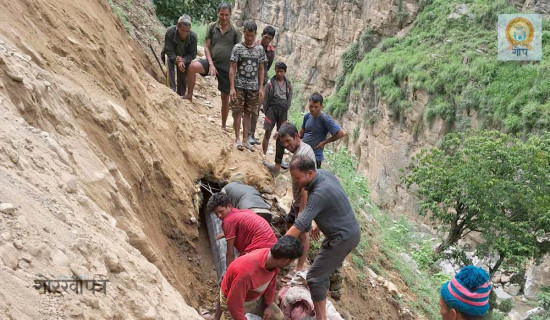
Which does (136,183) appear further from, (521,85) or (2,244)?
(521,85)

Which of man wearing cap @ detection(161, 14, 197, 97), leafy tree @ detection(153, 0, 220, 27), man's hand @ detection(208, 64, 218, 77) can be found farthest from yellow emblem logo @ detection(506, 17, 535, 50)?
man's hand @ detection(208, 64, 218, 77)

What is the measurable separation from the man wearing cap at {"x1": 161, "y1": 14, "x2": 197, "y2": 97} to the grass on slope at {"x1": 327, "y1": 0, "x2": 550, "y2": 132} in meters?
14.2

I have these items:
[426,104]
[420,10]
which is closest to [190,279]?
[426,104]

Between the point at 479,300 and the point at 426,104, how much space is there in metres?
21.0

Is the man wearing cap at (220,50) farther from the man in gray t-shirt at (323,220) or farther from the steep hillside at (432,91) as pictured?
the steep hillside at (432,91)

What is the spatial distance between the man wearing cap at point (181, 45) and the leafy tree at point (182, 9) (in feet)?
17.0

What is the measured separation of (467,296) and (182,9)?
11292mm

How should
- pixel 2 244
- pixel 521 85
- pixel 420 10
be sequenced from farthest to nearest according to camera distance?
pixel 420 10 → pixel 521 85 → pixel 2 244

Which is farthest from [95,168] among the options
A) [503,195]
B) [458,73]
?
[458,73]

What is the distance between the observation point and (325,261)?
14.0 feet

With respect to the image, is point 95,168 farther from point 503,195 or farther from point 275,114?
point 503,195

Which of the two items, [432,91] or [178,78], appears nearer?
[178,78]

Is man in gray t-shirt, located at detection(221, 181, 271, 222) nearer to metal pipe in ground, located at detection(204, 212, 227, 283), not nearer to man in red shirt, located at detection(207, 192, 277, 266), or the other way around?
metal pipe in ground, located at detection(204, 212, 227, 283)

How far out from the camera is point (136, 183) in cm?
451
